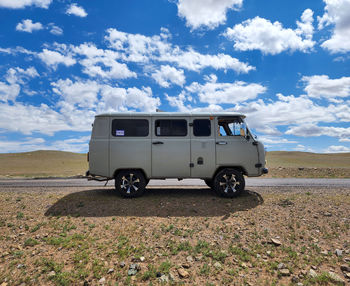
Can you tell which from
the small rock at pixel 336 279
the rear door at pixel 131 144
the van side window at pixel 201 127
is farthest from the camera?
the van side window at pixel 201 127

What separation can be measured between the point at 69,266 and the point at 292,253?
4682 mm

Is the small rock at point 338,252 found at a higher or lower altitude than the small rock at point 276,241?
lower

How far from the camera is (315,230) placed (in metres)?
5.72

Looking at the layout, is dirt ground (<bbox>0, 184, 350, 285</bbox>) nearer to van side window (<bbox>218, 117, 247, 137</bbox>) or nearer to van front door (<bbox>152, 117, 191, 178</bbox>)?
van front door (<bbox>152, 117, 191, 178</bbox>)

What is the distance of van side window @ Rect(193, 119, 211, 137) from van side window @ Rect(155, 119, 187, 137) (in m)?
0.37

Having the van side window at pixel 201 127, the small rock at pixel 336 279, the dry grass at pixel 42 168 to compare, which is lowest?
the small rock at pixel 336 279

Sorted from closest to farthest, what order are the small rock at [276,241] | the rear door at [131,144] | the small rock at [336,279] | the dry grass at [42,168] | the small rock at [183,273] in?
the small rock at [336,279], the small rock at [183,273], the small rock at [276,241], the rear door at [131,144], the dry grass at [42,168]

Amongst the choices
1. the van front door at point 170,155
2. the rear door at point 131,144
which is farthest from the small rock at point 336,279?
the rear door at point 131,144

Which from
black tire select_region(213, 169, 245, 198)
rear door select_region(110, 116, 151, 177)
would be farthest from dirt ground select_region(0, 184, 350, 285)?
rear door select_region(110, 116, 151, 177)

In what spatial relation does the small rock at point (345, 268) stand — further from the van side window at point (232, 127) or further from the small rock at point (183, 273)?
the van side window at point (232, 127)

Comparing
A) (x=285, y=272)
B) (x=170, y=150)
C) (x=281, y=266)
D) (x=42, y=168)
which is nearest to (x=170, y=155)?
(x=170, y=150)

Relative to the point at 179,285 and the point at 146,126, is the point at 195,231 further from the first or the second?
the point at 146,126

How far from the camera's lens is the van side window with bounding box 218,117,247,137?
26.7 feet

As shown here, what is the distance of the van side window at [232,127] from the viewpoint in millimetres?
8125
